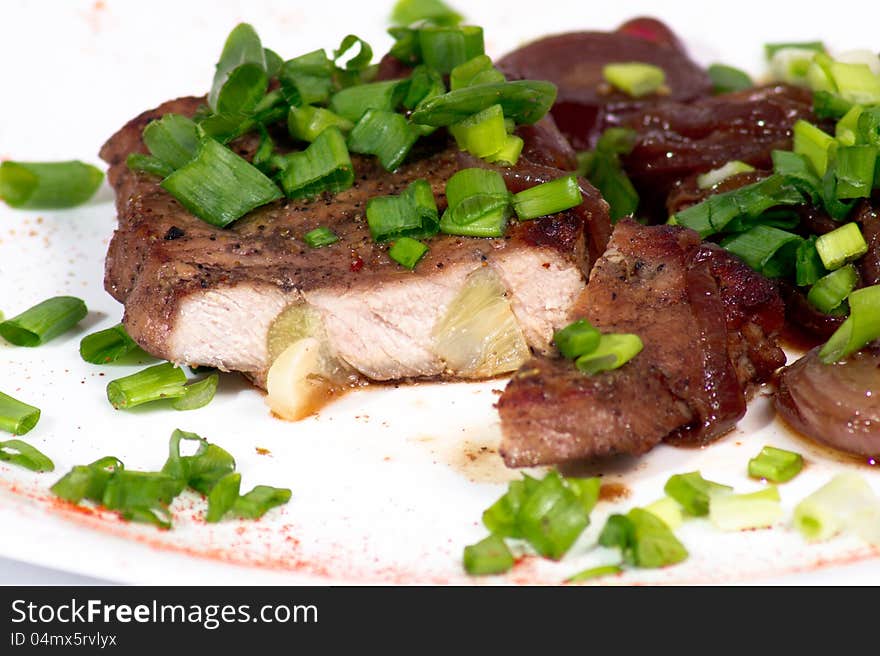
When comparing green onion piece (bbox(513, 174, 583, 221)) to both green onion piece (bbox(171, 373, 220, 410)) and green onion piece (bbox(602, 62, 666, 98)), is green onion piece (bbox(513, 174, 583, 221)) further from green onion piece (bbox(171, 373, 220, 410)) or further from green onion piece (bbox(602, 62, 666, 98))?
green onion piece (bbox(602, 62, 666, 98))

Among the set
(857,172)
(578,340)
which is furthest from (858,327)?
(578,340)

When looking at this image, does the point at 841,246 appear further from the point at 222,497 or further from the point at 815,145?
the point at 222,497

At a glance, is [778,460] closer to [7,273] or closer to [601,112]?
[601,112]

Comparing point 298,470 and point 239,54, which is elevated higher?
point 239,54

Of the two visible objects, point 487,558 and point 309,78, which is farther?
point 309,78

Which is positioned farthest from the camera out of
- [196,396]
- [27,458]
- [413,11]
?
[413,11]

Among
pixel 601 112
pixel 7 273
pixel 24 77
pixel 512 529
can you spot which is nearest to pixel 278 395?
pixel 512 529

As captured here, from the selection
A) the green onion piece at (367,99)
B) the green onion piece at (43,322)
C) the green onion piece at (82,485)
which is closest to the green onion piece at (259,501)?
the green onion piece at (82,485)

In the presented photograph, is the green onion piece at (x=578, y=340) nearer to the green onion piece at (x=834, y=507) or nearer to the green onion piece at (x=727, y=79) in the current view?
the green onion piece at (x=834, y=507)
